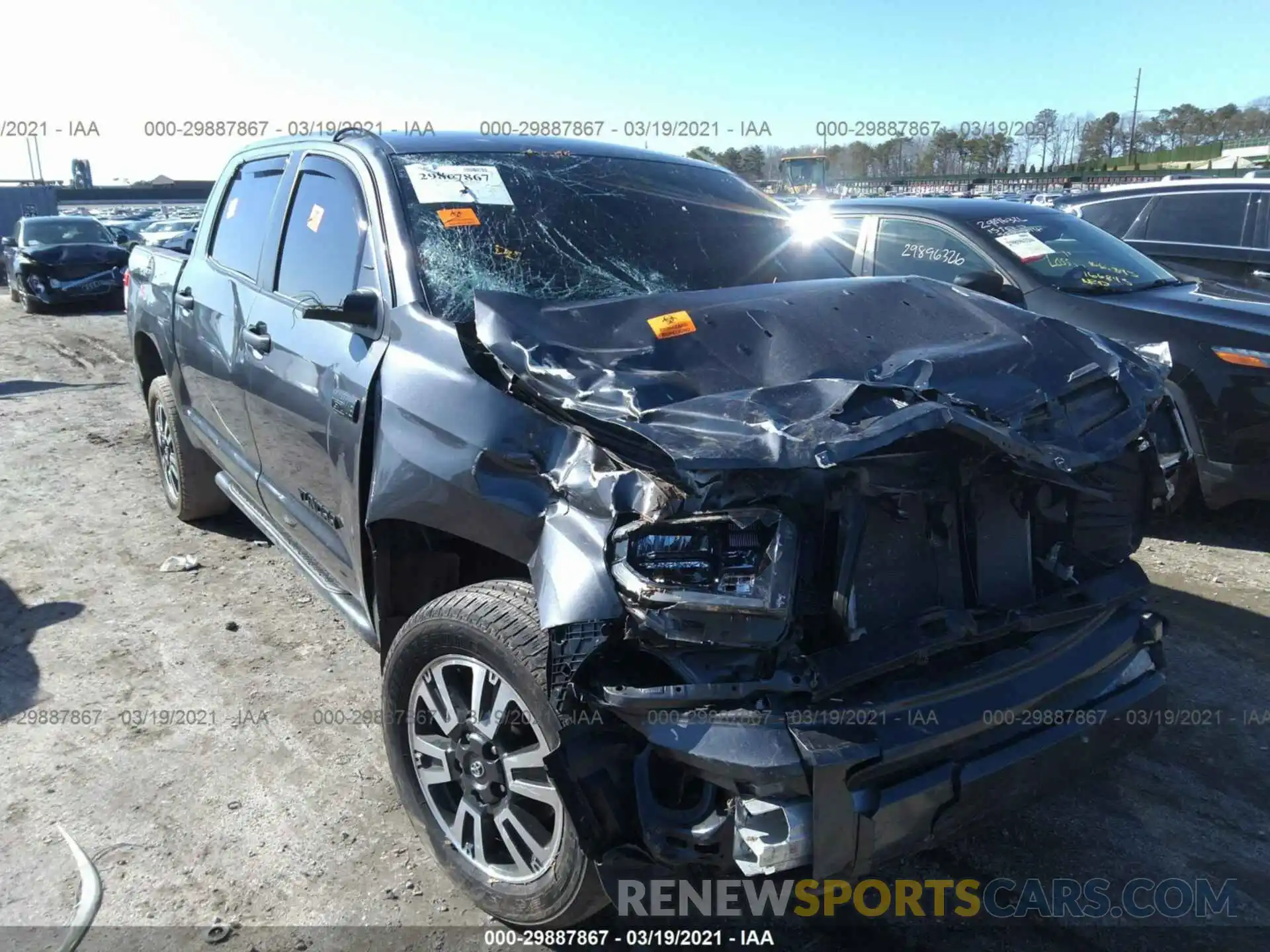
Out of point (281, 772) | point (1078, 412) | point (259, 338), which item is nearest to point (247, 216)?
point (259, 338)

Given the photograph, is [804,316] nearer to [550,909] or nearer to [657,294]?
[657,294]

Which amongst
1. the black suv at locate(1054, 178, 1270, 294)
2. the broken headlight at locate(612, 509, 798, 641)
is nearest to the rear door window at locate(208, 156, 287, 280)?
the broken headlight at locate(612, 509, 798, 641)

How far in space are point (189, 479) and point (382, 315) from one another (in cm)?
310

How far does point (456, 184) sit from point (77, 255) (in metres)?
15.2

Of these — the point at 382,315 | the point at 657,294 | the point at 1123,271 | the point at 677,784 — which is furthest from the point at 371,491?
the point at 1123,271

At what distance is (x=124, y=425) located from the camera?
8141mm

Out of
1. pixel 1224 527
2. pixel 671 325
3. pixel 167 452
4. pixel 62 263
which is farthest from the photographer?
pixel 62 263

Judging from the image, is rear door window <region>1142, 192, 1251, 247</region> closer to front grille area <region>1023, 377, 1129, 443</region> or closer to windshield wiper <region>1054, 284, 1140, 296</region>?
windshield wiper <region>1054, 284, 1140, 296</region>

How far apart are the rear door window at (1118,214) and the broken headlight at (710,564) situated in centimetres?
676

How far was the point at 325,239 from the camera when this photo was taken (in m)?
3.50

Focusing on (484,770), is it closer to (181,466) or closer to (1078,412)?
(1078,412)

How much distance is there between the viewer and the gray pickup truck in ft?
6.66

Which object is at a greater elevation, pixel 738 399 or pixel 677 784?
pixel 738 399

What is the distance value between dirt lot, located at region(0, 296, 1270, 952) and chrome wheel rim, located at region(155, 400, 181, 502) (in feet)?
1.24
